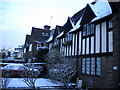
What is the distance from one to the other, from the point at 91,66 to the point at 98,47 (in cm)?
181

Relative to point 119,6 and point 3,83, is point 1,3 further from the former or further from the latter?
point 119,6

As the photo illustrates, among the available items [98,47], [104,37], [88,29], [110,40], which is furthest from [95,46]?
[88,29]

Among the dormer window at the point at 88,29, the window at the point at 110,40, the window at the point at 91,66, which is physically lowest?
the window at the point at 91,66

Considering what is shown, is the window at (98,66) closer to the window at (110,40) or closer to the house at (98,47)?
the house at (98,47)

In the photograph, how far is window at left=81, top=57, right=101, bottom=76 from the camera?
11.6 m

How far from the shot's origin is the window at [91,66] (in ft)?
38.1

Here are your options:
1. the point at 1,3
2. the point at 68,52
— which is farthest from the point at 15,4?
the point at 68,52

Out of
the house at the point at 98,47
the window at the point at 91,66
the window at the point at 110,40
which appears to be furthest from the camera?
the window at the point at 91,66

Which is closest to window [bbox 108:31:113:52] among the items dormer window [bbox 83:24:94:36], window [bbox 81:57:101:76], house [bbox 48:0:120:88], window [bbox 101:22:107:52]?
house [bbox 48:0:120:88]

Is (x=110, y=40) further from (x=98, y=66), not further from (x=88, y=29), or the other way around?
(x=88, y=29)

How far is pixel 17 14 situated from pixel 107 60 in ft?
25.8

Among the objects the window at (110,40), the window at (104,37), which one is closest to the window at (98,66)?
the window at (104,37)

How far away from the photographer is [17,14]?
4730mm

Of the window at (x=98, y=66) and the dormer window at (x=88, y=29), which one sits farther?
the dormer window at (x=88, y=29)
